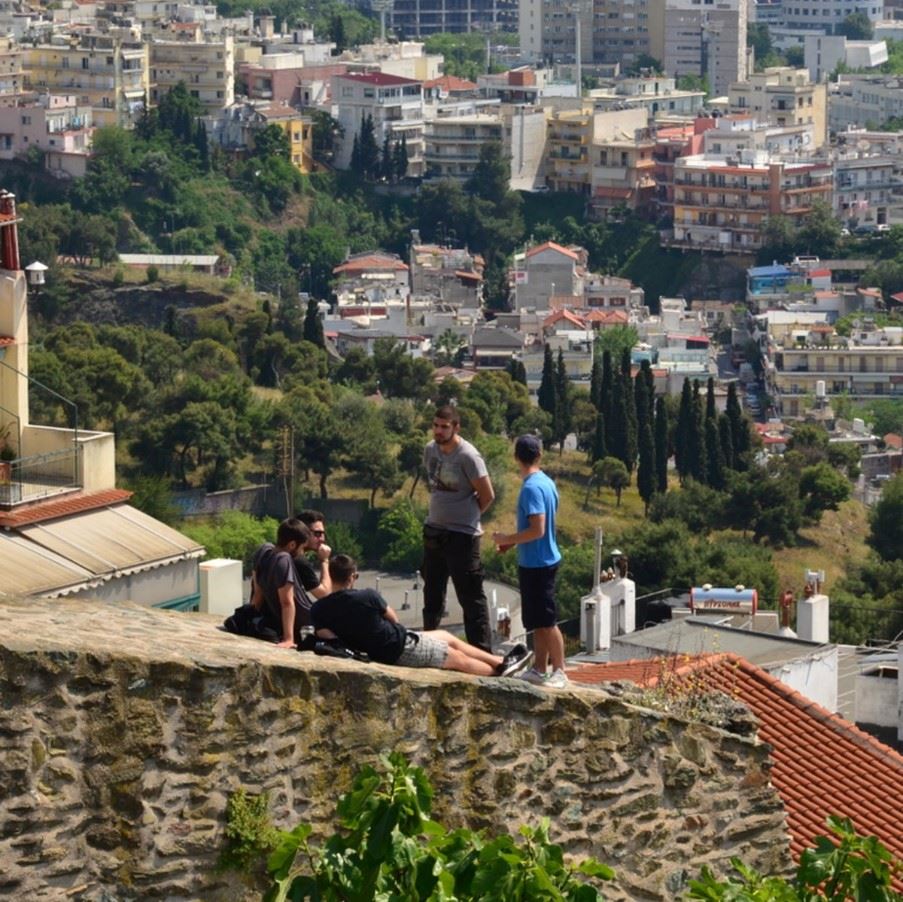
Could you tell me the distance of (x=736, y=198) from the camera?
96438 millimetres

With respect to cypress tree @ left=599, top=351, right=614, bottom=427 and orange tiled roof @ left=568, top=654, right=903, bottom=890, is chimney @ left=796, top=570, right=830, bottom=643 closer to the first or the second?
orange tiled roof @ left=568, top=654, right=903, bottom=890

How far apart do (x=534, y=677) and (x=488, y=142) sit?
3757 inches

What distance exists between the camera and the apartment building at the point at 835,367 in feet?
252

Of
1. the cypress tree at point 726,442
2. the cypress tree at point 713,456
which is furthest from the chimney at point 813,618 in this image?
the cypress tree at point 726,442

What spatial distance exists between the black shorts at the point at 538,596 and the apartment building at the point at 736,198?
86535mm

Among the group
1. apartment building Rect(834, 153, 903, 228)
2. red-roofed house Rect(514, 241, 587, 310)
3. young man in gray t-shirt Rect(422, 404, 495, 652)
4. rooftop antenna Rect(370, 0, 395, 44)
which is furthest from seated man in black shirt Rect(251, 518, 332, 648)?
rooftop antenna Rect(370, 0, 395, 44)

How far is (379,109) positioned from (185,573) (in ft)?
292

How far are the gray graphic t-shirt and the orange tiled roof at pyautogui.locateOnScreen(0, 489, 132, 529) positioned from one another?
16.1ft

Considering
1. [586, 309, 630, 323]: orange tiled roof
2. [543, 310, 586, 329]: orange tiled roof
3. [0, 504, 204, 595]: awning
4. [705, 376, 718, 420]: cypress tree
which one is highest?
[0, 504, 204, 595]: awning

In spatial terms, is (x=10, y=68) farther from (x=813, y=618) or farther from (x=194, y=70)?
(x=813, y=618)

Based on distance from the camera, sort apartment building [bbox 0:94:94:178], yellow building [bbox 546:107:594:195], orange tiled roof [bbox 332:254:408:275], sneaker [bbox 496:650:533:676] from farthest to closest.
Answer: yellow building [bbox 546:107:594:195] < apartment building [bbox 0:94:94:178] < orange tiled roof [bbox 332:254:408:275] < sneaker [bbox 496:650:533:676]

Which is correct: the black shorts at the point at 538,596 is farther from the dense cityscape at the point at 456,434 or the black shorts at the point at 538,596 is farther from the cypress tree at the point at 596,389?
the cypress tree at the point at 596,389

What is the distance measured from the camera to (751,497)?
56125 millimetres

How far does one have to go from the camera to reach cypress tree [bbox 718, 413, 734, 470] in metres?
61.0
